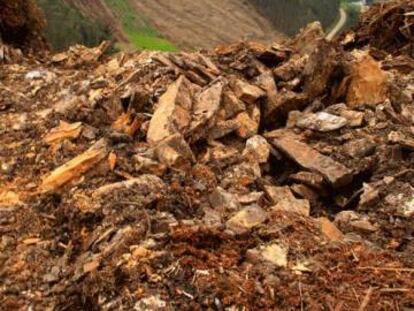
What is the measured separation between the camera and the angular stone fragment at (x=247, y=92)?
9750 mm

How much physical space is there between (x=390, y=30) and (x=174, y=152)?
20.7ft

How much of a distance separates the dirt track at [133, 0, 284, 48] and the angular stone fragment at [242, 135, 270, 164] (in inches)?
1961

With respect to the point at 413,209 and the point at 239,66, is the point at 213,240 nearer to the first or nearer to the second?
the point at 413,209

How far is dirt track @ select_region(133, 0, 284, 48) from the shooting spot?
60625 mm

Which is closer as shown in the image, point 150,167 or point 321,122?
point 150,167

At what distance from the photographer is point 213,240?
21.0 ft

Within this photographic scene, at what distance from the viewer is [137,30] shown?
58562 millimetres

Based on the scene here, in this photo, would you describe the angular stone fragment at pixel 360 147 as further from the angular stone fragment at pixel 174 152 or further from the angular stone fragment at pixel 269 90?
the angular stone fragment at pixel 174 152

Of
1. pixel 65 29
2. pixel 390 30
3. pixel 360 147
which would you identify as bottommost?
pixel 65 29

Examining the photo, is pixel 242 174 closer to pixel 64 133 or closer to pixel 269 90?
pixel 269 90

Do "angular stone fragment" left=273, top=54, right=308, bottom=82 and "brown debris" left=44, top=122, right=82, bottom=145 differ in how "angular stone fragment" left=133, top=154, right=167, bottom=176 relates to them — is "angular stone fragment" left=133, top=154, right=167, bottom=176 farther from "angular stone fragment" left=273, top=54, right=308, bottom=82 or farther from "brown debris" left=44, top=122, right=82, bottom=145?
"angular stone fragment" left=273, top=54, right=308, bottom=82

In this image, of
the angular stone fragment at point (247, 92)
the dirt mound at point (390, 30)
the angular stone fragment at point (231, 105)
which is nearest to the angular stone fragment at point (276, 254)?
the angular stone fragment at point (231, 105)

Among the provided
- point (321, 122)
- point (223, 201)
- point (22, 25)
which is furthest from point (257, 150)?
point (22, 25)

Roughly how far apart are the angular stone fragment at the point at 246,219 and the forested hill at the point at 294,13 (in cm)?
6897
